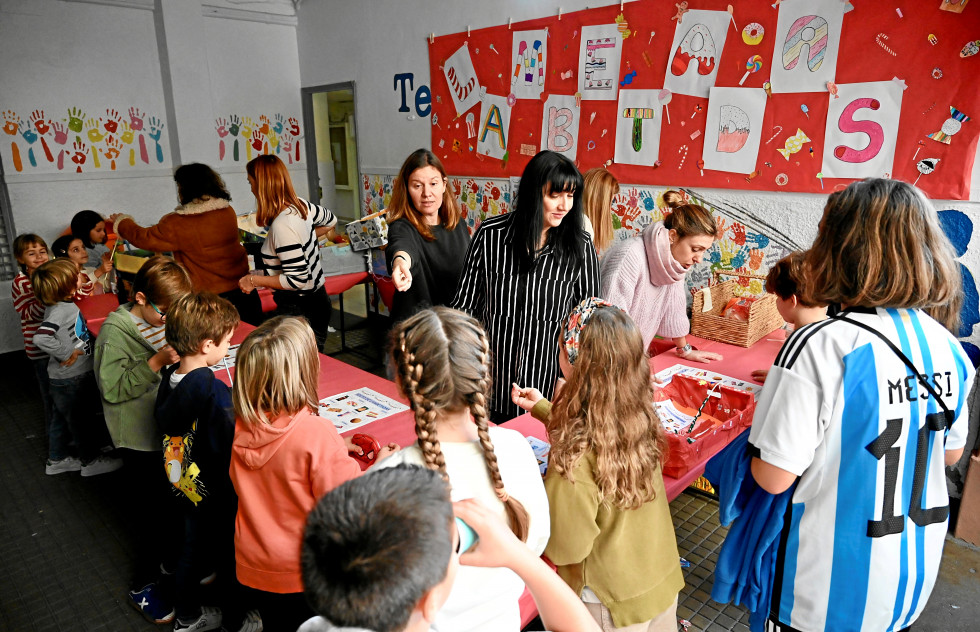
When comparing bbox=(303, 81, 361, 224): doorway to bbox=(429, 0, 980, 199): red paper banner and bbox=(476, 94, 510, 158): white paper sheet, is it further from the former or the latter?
bbox=(429, 0, 980, 199): red paper banner

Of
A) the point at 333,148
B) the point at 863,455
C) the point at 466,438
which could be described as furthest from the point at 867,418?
the point at 333,148

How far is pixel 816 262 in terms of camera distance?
1.26m

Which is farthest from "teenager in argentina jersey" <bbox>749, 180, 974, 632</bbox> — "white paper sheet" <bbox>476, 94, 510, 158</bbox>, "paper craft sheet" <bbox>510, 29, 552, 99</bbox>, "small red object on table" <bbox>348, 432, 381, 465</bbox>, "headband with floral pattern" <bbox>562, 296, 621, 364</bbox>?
"white paper sheet" <bbox>476, 94, 510, 158</bbox>

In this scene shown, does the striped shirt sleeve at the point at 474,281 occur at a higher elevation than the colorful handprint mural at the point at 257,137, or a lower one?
lower

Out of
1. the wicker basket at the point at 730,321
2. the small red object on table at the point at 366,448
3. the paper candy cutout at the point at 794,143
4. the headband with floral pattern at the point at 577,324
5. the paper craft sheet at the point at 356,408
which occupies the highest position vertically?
the paper candy cutout at the point at 794,143

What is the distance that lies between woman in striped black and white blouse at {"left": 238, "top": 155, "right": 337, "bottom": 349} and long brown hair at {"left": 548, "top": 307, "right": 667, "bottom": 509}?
6.57ft

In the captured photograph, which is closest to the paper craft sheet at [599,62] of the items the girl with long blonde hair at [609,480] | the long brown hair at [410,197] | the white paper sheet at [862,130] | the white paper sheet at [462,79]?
the white paper sheet at [462,79]

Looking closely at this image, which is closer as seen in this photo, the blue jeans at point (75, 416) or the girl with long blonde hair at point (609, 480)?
the girl with long blonde hair at point (609, 480)

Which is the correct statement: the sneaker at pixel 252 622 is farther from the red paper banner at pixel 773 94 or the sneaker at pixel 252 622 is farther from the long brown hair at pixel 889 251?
the red paper banner at pixel 773 94

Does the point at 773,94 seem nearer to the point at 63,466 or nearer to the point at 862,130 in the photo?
the point at 862,130

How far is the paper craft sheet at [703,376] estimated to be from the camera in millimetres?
2426

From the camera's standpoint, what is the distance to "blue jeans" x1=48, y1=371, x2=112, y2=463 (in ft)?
10.6

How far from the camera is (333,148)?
8.29 m

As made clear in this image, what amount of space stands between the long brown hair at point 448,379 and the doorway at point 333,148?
17.9 ft
